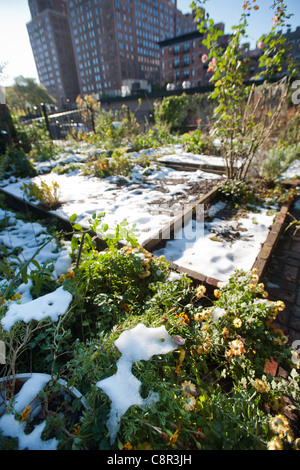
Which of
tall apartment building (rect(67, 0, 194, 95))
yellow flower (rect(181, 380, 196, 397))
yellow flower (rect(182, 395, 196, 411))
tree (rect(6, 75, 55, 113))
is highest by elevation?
tall apartment building (rect(67, 0, 194, 95))

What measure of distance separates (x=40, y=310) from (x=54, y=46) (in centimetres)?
8109

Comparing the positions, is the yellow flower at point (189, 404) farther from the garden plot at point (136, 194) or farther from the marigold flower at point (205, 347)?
the garden plot at point (136, 194)

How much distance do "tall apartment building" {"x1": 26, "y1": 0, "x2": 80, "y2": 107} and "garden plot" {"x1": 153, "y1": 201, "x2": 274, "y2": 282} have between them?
6811 centimetres

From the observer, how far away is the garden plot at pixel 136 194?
Result: 2.81m

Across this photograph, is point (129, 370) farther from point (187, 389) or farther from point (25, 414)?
point (25, 414)

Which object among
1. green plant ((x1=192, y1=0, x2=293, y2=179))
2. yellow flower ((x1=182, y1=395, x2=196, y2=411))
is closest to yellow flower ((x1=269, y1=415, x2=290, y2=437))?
yellow flower ((x1=182, y1=395, x2=196, y2=411))

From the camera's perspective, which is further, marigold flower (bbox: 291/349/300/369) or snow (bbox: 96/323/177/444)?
marigold flower (bbox: 291/349/300/369)

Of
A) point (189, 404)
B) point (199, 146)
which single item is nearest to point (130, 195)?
point (189, 404)

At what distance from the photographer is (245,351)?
1.11 meters

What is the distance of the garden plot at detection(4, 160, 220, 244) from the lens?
2.81m

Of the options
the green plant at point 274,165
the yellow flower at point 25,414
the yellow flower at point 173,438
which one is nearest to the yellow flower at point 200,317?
the yellow flower at point 173,438

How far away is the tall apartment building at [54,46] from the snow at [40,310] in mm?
69316

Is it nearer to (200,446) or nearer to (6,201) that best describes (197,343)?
(200,446)

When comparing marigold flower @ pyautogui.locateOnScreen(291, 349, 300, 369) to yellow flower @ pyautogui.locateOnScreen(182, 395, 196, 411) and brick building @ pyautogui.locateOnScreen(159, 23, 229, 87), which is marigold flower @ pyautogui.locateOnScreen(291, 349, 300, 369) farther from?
brick building @ pyautogui.locateOnScreen(159, 23, 229, 87)
